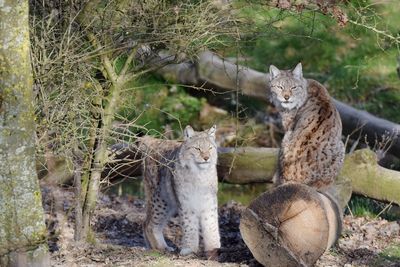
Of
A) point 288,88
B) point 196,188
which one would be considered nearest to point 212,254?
point 196,188

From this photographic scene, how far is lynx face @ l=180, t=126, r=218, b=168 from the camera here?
8.15 metres

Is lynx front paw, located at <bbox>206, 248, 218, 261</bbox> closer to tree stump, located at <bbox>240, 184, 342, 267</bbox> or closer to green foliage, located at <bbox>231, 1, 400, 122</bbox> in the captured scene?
tree stump, located at <bbox>240, 184, 342, 267</bbox>

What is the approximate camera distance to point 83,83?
717 cm

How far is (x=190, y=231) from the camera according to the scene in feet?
26.8

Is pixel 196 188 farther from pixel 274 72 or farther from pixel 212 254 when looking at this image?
pixel 274 72

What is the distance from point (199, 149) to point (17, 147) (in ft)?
8.49

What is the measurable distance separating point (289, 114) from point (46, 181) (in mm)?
2868

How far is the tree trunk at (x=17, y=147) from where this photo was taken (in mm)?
5742

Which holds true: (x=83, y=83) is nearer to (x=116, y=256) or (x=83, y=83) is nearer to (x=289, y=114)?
(x=116, y=256)

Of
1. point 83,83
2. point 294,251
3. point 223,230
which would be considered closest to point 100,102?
point 83,83

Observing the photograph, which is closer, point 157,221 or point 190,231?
point 190,231

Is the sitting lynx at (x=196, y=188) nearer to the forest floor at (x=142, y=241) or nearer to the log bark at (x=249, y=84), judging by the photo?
the forest floor at (x=142, y=241)

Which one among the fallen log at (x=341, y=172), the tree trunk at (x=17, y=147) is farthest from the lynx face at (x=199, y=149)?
the tree trunk at (x=17, y=147)

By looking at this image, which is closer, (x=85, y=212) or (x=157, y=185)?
(x=85, y=212)
